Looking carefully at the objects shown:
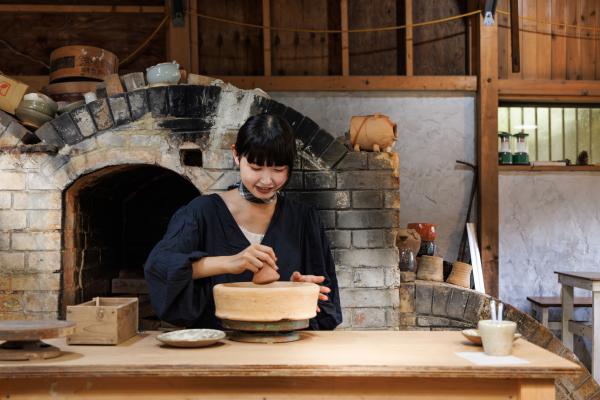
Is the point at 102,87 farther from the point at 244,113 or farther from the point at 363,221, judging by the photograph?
the point at 363,221

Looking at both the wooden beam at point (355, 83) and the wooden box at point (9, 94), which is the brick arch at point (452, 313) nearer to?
the wooden beam at point (355, 83)

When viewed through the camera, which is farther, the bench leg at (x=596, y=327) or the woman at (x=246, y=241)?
the bench leg at (x=596, y=327)

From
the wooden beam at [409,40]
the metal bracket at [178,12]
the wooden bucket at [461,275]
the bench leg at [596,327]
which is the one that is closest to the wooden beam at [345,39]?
the wooden beam at [409,40]

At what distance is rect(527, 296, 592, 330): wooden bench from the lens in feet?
17.0

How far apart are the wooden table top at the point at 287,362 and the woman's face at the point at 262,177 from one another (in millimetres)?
549

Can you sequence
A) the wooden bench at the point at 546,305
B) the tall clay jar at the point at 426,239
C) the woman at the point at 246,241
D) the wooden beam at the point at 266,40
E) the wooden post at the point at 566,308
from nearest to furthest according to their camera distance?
the woman at the point at 246,241 < the tall clay jar at the point at 426,239 < the wooden post at the point at 566,308 < the wooden bench at the point at 546,305 < the wooden beam at the point at 266,40

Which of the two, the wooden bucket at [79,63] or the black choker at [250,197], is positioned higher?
the wooden bucket at [79,63]

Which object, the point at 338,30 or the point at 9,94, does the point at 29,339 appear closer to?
the point at 9,94

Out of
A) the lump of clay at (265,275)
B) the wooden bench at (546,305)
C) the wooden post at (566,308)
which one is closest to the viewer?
the lump of clay at (265,275)

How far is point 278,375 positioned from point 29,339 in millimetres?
712

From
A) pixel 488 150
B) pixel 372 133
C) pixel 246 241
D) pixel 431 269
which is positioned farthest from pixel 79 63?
pixel 488 150

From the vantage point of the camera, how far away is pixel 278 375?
5.26ft

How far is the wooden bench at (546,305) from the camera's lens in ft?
17.0

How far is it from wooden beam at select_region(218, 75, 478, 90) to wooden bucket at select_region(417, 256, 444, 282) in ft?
6.04
